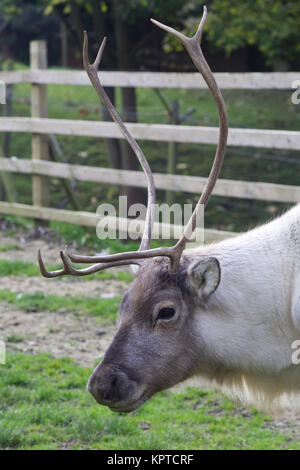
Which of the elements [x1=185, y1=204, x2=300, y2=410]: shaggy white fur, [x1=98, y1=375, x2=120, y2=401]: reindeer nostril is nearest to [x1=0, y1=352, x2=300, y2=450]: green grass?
[x1=185, y1=204, x2=300, y2=410]: shaggy white fur

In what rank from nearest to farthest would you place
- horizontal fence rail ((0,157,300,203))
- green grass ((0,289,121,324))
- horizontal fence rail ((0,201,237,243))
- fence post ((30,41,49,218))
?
green grass ((0,289,121,324))
horizontal fence rail ((0,157,300,203))
horizontal fence rail ((0,201,237,243))
fence post ((30,41,49,218))

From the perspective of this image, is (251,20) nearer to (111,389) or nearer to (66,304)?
(66,304)

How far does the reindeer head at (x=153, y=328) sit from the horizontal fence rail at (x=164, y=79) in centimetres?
322

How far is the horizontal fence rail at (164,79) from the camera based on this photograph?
5824 mm

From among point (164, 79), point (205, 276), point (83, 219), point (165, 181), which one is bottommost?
point (83, 219)

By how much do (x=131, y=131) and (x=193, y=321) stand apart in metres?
4.08

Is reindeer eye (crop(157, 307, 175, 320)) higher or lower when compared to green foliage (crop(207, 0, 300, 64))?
lower

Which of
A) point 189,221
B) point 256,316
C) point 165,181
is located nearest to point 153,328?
point 256,316

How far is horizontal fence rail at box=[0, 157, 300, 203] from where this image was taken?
5.94 meters

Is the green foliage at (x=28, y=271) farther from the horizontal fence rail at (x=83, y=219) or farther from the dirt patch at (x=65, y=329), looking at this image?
the horizontal fence rail at (x=83, y=219)

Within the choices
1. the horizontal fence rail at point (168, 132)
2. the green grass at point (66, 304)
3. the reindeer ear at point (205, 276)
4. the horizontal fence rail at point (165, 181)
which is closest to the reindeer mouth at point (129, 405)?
the reindeer ear at point (205, 276)

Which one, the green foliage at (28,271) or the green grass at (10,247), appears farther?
the green grass at (10,247)

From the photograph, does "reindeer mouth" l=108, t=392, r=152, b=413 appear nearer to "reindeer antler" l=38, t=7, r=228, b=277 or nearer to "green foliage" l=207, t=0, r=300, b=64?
"reindeer antler" l=38, t=7, r=228, b=277

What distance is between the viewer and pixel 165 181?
6.52m
